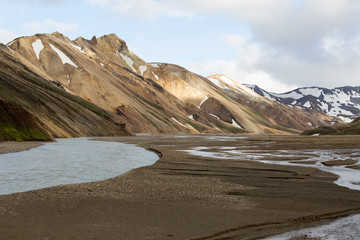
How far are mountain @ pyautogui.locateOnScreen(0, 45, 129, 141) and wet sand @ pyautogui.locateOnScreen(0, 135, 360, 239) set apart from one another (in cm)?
3260

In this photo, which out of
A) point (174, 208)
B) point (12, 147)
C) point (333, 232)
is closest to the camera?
point (333, 232)

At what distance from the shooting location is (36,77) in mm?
91562

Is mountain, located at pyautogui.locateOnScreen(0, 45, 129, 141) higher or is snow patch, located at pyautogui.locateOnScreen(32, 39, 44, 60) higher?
snow patch, located at pyautogui.locateOnScreen(32, 39, 44, 60)

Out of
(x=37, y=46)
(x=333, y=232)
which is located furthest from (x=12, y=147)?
(x=37, y=46)

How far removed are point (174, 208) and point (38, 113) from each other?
5737 cm

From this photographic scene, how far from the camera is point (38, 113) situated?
64312mm

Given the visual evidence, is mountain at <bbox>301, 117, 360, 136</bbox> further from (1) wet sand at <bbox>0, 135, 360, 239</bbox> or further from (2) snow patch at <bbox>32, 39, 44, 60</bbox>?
(2) snow patch at <bbox>32, 39, 44, 60</bbox>

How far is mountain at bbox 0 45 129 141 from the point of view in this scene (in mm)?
46406

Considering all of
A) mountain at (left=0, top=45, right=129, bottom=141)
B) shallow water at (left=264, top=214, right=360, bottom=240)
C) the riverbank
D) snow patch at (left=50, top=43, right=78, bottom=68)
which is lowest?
the riverbank

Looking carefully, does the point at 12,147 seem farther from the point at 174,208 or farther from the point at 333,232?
the point at 333,232

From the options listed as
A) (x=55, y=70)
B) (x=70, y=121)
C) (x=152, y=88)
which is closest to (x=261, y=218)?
(x=70, y=121)

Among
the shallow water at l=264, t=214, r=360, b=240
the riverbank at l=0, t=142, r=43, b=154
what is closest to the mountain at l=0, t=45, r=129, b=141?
the riverbank at l=0, t=142, r=43, b=154

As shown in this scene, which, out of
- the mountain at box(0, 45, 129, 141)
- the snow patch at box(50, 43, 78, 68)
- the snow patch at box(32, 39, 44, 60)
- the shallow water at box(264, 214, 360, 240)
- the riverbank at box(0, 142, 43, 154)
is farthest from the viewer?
the snow patch at box(50, 43, 78, 68)

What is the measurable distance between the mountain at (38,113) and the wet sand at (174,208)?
32.6 m
